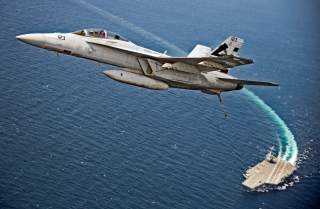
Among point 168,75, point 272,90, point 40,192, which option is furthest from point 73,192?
point 272,90

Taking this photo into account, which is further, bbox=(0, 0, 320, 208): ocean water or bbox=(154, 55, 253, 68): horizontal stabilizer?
bbox=(0, 0, 320, 208): ocean water

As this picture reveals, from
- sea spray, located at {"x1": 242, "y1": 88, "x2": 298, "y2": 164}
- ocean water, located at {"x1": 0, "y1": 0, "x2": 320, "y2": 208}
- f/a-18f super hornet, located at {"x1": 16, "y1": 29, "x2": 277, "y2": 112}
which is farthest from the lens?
sea spray, located at {"x1": 242, "y1": 88, "x2": 298, "y2": 164}

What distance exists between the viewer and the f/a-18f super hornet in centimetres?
5453

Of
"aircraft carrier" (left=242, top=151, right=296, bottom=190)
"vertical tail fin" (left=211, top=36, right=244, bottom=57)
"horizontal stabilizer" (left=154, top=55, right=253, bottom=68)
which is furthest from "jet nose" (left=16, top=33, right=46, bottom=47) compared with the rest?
"aircraft carrier" (left=242, top=151, right=296, bottom=190)

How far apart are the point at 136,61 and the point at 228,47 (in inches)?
470

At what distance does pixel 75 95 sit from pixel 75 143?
17376 millimetres

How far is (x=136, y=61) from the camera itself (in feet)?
187

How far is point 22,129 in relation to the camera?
114188 mm

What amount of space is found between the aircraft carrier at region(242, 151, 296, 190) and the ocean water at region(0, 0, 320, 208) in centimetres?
196

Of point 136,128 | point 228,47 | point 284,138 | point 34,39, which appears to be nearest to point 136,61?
point 34,39

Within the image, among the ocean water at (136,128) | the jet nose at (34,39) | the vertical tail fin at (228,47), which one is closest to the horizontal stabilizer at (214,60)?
the vertical tail fin at (228,47)

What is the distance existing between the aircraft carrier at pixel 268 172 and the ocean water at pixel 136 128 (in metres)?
1.96

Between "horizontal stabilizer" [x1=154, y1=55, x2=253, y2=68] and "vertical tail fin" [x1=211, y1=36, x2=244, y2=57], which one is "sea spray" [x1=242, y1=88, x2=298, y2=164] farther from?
"horizontal stabilizer" [x1=154, y1=55, x2=253, y2=68]

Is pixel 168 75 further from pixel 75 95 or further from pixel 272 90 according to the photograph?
pixel 272 90
